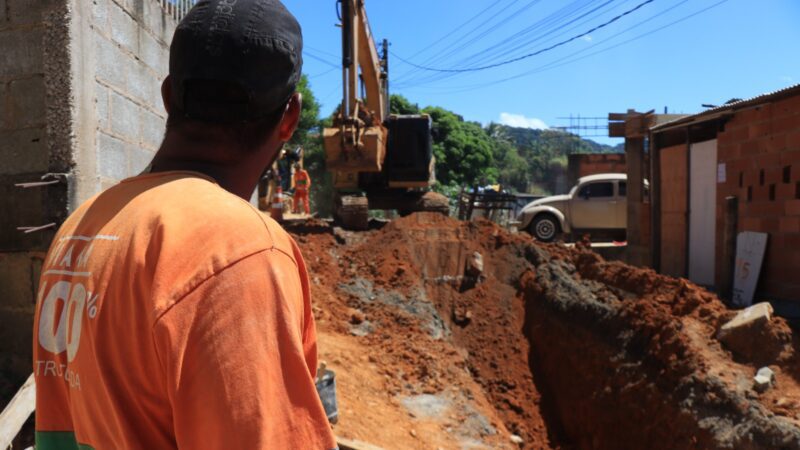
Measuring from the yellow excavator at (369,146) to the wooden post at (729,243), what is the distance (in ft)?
18.2

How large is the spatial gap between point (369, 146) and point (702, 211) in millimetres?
5632

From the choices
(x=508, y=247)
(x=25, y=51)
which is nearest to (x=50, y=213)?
(x=25, y=51)

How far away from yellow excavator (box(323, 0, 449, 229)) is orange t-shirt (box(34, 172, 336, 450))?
9.78 m

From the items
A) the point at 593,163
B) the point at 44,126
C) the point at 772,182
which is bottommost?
the point at 772,182

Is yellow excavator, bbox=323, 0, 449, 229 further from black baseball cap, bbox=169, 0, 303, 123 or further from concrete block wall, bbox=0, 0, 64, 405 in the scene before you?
black baseball cap, bbox=169, 0, 303, 123

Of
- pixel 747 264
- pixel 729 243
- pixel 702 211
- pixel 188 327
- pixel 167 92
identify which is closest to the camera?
pixel 188 327

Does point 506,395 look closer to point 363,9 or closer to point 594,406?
point 594,406

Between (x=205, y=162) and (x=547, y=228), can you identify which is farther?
(x=547, y=228)

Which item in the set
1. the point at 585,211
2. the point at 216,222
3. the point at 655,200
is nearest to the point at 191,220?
the point at 216,222

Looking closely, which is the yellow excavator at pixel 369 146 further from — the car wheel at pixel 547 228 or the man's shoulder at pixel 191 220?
the man's shoulder at pixel 191 220

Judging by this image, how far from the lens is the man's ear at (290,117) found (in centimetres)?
119

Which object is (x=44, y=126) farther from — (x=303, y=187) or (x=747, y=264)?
(x=303, y=187)

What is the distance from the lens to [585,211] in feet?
53.9

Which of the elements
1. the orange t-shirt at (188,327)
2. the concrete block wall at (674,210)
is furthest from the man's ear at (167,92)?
the concrete block wall at (674,210)
